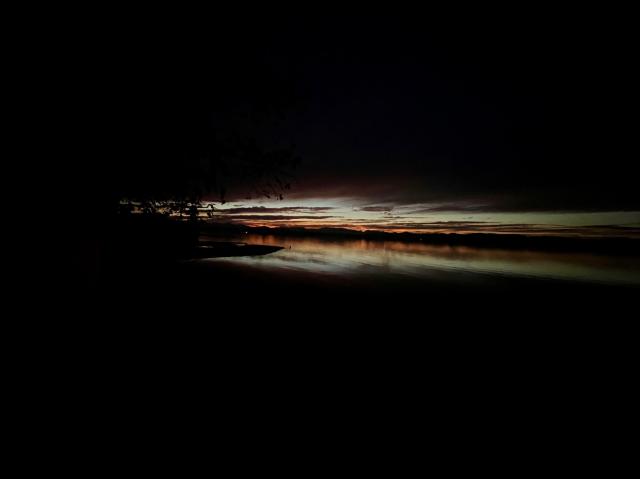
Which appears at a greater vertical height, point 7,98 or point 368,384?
point 7,98

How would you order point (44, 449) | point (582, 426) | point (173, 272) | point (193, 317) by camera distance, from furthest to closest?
point (173, 272) < point (193, 317) < point (582, 426) < point (44, 449)

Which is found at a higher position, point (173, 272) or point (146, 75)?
point (146, 75)

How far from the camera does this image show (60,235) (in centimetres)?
448

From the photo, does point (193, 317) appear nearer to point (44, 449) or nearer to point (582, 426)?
point (44, 449)

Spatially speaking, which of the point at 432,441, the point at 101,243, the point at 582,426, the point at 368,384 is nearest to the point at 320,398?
the point at 368,384

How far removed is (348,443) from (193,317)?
299 inches

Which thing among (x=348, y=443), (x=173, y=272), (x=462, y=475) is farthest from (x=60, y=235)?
(x=173, y=272)

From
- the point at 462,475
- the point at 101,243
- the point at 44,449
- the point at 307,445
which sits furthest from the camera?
the point at 101,243

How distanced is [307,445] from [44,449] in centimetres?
294

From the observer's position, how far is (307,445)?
396cm

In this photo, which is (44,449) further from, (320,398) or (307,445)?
(320,398)

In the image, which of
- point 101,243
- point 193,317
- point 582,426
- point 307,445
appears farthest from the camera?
point 193,317

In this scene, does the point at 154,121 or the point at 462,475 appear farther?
the point at 154,121

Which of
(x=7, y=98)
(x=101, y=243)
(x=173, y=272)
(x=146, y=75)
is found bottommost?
(x=173, y=272)
